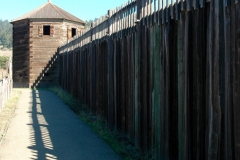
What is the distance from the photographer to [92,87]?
11.2 meters

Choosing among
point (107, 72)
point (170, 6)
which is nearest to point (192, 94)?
point (170, 6)

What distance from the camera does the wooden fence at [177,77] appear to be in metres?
3.43

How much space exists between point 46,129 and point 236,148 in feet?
19.4

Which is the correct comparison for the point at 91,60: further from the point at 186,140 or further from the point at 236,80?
the point at 236,80

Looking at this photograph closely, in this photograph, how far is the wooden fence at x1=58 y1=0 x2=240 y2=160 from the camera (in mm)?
3428

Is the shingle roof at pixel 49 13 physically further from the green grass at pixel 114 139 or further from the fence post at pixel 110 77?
the fence post at pixel 110 77

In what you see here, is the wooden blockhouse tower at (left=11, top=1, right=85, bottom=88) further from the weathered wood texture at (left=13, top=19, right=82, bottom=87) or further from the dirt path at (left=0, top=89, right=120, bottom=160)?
the dirt path at (left=0, top=89, right=120, bottom=160)

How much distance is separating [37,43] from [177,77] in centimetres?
2341

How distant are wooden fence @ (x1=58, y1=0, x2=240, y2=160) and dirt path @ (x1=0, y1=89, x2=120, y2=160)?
73 centimetres

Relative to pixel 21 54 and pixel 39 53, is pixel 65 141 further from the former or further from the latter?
pixel 21 54

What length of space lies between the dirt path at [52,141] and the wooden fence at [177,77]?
73 centimetres

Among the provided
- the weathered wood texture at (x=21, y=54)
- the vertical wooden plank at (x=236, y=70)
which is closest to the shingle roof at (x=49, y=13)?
the weathered wood texture at (x=21, y=54)

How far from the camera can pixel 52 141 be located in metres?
7.13

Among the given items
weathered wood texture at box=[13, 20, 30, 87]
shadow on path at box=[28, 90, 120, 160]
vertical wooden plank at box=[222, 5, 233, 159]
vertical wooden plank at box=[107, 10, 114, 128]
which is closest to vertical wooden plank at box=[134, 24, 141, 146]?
shadow on path at box=[28, 90, 120, 160]
